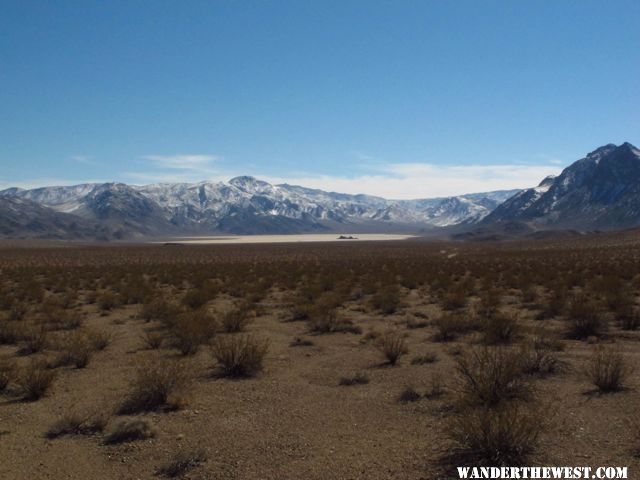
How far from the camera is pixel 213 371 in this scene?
37.0 feet

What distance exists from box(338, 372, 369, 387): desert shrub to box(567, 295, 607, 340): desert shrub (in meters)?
6.52

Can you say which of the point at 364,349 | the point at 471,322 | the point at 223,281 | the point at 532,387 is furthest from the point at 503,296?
the point at 223,281

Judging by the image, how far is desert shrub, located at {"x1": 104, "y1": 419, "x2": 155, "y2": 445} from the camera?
299 inches

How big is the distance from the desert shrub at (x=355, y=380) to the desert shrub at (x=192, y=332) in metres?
4.24

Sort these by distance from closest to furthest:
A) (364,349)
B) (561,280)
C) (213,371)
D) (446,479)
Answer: (446,479), (213,371), (364,349), (561,280)

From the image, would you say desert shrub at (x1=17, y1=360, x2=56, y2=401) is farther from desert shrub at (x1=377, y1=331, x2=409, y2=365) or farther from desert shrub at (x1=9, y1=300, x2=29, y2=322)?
desert shrub at (x1=9, y1=300, x2=29, y2=322)

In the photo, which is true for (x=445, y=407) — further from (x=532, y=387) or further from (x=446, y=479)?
(x=446, y=479)

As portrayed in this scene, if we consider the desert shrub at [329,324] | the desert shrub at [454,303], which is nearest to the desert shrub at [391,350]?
the desert shrub at [329,324]

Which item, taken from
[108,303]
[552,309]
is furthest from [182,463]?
[108,303]

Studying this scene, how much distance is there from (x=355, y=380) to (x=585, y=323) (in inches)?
286

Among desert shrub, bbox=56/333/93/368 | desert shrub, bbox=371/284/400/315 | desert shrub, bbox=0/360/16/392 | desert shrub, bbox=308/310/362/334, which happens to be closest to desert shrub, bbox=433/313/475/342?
desert shrub, bbox=308/310/362/334

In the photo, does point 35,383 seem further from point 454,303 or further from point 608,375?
point 454,303

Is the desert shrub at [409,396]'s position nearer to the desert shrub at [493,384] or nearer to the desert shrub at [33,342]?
the desert shrub at [493,384]

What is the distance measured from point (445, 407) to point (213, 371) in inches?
198
